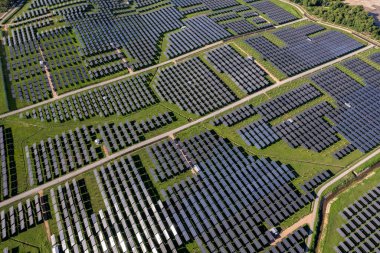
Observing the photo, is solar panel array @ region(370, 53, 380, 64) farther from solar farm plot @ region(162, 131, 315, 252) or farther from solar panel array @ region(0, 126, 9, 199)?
solar panel array @ region(0, 126, 9, 199)

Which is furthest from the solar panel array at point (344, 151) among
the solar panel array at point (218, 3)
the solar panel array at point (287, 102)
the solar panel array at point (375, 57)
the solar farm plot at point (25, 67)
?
the solar panel array at point (218, 3)

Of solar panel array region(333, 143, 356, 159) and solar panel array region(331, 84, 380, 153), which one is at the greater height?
solar panel array region(331, 84, 380, 153)

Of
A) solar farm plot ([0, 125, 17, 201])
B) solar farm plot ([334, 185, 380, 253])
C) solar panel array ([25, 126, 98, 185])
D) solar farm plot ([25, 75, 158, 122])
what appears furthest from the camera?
solar farm plot ([25, 75, 158, 122])

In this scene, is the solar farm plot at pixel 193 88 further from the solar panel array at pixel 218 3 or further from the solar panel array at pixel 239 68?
the solar panel array at pixel 218 3

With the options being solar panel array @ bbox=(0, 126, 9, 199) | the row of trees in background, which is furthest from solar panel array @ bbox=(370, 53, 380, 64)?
solar panel array @ bbox=(0, 126, 9, 199)

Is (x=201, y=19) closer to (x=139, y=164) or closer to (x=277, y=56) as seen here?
(x=277, y=56)

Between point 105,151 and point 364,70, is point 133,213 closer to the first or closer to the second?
point 105,151
